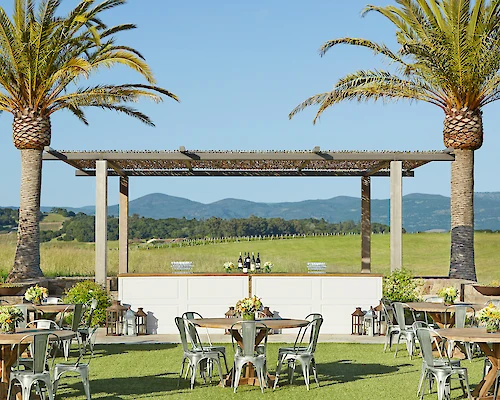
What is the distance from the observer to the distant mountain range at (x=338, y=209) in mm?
109750

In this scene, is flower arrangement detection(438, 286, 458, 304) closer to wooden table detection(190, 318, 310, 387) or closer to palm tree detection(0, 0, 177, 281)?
wooden table detection(190, 318, 310, 387)

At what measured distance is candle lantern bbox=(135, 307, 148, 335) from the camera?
15.2m

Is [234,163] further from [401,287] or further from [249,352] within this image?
[249,352]

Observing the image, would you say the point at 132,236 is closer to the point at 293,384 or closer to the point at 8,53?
the point at 8,53

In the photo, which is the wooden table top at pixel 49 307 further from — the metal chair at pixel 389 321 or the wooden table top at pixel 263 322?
the metal chair at pixel 389 321

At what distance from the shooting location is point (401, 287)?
15594 mm

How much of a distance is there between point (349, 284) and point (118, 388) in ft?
21.8

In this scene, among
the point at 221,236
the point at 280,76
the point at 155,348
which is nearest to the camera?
the point at 155,348

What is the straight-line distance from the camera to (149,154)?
52.9 feet

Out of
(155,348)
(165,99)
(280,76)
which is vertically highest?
(280,76)

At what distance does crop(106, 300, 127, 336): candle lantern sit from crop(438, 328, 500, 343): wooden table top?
24.7 feet

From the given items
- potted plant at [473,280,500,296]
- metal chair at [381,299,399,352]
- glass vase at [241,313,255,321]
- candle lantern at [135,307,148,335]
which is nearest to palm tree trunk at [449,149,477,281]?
potted plant at [473,280,500,296]

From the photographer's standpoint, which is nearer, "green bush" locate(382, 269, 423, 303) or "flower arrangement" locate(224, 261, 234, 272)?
"green bush" locate(382, 269, 423, 303)

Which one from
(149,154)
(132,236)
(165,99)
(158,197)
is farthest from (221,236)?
(158,197)
